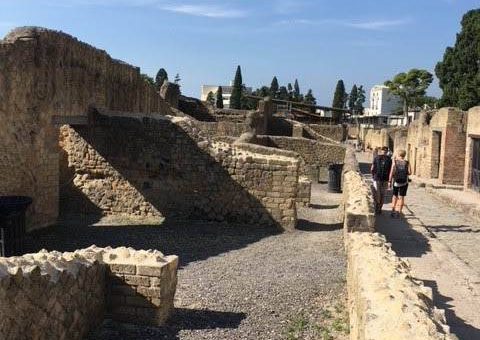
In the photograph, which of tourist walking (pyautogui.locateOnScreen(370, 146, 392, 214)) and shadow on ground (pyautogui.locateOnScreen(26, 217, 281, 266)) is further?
tourist walking (pyautogui.locateOnScreen(370, 146, 392, 214))

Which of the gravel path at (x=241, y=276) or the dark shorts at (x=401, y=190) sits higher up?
the dark shorts at (x=401, y=190)

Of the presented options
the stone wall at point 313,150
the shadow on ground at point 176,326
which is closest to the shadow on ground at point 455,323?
the shadow on ground at point 176,326

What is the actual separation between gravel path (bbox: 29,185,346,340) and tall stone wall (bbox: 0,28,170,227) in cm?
100

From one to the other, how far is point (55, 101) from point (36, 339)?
7816 mm

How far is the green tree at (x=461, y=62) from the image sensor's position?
4391 centimetres

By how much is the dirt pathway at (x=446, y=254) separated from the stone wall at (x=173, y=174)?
247cm

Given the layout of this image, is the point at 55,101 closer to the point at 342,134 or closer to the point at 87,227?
the point at 87,227

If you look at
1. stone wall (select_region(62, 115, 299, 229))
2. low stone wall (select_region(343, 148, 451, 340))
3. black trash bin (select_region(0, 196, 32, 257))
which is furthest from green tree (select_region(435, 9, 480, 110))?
low stone wall (select_region(343, 148, 451, 340))

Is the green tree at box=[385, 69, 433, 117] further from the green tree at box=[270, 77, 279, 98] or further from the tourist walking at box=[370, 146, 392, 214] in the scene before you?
the tourist walking at box=[370, 146, 392, 214]

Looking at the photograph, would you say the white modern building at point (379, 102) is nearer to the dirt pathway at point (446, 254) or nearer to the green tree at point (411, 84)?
the green tree at point (411, 84)

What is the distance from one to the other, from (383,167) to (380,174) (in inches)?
7.8

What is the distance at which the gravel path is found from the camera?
6298 mm

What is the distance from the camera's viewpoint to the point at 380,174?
42.5 ft

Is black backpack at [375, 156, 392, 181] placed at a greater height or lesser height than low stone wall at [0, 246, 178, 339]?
greater
